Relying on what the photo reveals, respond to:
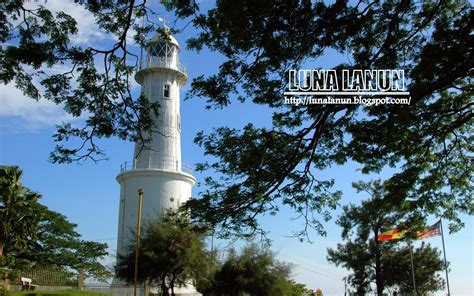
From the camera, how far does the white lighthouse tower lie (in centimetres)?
3053

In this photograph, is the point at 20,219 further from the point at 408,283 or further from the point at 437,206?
the point at 408,283

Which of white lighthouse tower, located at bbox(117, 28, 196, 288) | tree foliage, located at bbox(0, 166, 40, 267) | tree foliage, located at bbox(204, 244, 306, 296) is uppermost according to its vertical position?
white lighthouse tower, located at bbox(117, 28, 196, 288)

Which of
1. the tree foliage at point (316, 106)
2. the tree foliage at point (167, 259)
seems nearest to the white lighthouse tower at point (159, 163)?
the tree foliage at point (167, 259)

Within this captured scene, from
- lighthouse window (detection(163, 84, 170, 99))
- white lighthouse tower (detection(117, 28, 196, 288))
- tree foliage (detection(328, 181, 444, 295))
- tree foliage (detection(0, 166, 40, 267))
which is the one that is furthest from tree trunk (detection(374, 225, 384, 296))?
tree foliage (detection(0, 166, 40, 267))

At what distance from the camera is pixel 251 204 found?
9.48m

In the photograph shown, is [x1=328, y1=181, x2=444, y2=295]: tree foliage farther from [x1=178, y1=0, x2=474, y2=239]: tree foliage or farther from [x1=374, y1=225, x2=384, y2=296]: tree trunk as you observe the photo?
[x1=178, y1=0, x2=474, y2=239]: tree foliage

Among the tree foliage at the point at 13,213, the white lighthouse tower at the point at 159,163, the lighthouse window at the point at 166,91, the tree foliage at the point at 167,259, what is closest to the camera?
the tree foliage at the point at 13,213

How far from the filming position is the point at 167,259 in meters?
24.8

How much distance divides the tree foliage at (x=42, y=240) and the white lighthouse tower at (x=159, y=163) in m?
2.07

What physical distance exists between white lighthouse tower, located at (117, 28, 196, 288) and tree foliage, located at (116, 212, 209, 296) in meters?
2.70

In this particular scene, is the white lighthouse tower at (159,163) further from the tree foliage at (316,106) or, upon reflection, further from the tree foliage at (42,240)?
the tree foliage at (316,106)

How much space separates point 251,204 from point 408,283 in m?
30.5

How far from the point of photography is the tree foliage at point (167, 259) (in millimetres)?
24703

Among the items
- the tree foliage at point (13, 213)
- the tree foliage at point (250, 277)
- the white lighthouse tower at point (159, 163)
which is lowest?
the tree foliage at point (250, 277)
